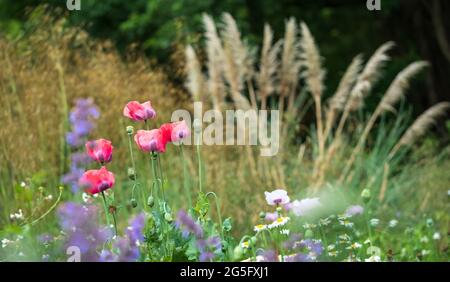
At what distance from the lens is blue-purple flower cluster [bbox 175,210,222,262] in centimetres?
212

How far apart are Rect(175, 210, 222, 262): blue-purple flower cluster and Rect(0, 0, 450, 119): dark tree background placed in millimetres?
4793

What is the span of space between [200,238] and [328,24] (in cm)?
784

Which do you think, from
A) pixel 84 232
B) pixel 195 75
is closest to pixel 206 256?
pixel 84 232

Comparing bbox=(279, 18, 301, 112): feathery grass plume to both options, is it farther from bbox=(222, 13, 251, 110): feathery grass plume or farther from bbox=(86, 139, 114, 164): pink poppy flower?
bbox=(86, 139, 114, 164): pink poppy flower

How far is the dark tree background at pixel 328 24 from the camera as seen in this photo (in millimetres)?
7328

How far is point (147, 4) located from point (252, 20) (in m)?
1.31

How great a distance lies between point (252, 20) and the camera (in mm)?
8516

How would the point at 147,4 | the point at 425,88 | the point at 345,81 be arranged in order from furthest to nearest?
the point at 425,88, the point at 147,4, the point at 345,81

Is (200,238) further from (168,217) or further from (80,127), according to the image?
(80,127)

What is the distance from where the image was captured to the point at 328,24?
981 cm

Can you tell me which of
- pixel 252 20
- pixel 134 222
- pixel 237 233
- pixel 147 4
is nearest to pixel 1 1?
pixel 147 4

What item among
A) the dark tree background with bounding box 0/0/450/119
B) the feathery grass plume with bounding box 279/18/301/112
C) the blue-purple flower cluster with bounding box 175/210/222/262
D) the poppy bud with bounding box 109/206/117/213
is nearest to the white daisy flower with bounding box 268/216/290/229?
the blue-purple flower cluster with bounding box 175/210/222/262

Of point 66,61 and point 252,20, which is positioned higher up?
point 252,20
